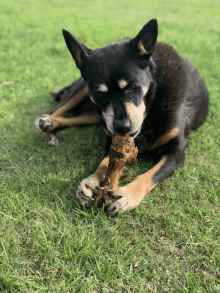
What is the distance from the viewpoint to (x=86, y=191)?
7.50ft

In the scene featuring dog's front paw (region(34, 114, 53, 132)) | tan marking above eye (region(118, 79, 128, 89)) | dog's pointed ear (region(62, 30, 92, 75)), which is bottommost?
dog's front paw (region(34, 114, 53, 132))

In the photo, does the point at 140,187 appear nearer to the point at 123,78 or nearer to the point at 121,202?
the point at 121,202

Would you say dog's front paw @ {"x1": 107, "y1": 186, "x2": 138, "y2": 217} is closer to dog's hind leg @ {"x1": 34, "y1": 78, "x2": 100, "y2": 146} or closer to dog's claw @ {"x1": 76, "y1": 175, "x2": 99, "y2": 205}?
dog's claw @ {"x1": 76, "y1": 175, "x2": 99, "y2": 205}

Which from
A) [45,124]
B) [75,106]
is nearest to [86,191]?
[45,124]

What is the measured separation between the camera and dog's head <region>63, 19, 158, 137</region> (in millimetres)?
2447

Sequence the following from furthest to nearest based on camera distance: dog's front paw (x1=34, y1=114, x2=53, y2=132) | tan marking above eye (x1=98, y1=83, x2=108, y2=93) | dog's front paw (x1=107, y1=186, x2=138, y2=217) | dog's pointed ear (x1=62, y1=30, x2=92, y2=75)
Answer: dog's front paw (x1=34, y1=114, x2=53, y2=132)
dog's pointed ear (x1=62, y1=30, x2=92, y2=75)
tan marking above eye (x1=98, y1=83, x2=108, y2=93)
dog's front paw (x1=107, y1=186, x2=138, y2=217)

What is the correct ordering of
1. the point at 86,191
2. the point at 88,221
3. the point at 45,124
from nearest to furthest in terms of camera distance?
the point at 88,221 < the point at 86,191 < the point at 45,124

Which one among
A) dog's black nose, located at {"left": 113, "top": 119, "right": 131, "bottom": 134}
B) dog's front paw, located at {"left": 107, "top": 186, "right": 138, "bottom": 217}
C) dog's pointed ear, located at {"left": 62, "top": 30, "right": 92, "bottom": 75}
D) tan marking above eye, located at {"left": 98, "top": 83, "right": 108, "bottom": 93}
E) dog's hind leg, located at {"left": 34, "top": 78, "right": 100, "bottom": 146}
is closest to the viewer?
dog's front paw, located at {"left": 107, "top": 186, "right": 138, "bottom": 217}

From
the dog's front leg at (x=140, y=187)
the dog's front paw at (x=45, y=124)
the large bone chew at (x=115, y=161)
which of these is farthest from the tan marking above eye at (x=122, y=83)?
the dog's front paw at (x=45, y=124)

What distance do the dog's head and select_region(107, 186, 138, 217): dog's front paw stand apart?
55 centimetres

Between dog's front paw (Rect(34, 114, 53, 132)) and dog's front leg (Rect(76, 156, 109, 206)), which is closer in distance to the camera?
dog's front leg (Rect(76, 156, 109, 206))

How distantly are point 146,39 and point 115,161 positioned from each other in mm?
1238

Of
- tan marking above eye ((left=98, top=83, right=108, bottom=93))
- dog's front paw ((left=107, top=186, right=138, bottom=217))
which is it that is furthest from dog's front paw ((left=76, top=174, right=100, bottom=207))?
tan marking above eye ((left=98, top=83, right=108, bottom=93))

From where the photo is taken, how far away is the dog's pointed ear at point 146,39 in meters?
2.48
